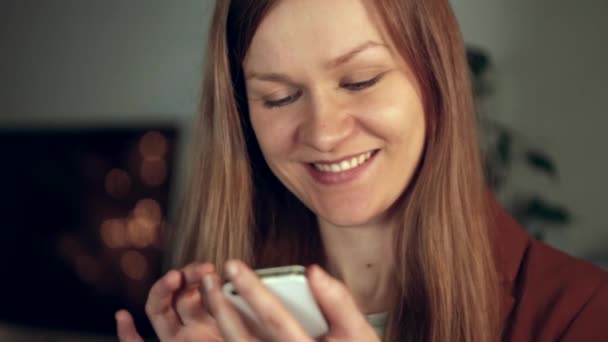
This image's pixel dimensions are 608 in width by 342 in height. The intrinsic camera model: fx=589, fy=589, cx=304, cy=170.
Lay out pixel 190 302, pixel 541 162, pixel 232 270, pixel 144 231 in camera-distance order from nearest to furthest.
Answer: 1. pixel 232 270
2. pixel 190 302
3. pixel 541 162
4. pixel 144 231

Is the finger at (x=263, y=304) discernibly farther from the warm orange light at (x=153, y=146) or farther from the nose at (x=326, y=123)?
the warm orange light at (x=153, y=146)

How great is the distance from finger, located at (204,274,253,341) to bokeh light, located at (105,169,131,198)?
151 centimetres

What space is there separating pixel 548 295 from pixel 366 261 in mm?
265

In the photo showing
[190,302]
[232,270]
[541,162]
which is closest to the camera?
[232,270]

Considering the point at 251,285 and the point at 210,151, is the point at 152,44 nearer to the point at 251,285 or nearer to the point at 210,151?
the point at 210,151

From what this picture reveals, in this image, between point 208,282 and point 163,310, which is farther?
point 163,310

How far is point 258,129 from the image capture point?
0.81m

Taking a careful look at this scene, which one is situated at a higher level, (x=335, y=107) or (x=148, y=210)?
(x=335, y=107)

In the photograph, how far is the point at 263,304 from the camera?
493 mm

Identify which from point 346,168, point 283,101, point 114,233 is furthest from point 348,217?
point 114,233

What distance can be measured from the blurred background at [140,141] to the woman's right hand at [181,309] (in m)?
1.31

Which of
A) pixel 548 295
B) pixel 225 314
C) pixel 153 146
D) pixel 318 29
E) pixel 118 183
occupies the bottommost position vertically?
pixel 118 183

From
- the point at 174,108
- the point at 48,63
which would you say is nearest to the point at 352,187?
the point at 174,108

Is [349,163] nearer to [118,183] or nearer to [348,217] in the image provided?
[348,217]
